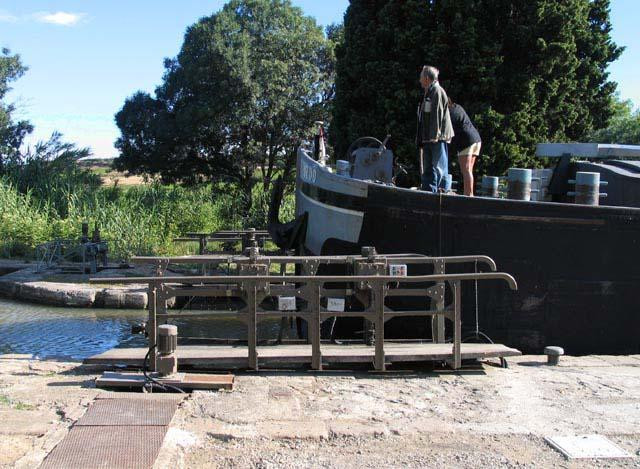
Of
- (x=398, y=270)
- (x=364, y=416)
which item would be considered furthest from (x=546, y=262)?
(x=364, y=416)

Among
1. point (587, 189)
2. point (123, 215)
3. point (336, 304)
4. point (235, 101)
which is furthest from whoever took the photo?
point (235, 101)

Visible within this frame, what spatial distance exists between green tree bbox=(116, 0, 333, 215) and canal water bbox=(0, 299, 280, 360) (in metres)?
10.1

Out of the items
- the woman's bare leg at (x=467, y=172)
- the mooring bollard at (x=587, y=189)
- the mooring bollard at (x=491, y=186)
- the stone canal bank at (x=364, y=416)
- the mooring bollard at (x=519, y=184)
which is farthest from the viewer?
the mooring bollard at (x=491, y=186)

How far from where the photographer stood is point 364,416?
16.1ft

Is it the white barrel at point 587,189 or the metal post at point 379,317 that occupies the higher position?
the white barrel at point 587,189

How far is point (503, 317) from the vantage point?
7344mm

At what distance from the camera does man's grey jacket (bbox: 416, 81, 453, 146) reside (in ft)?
25.1

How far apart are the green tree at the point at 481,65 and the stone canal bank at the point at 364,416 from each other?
9.49 m

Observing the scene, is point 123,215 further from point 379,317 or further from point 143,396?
point 143,396

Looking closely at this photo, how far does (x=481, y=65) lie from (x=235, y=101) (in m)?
9.27

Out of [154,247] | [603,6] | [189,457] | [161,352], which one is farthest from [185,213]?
[189,457]

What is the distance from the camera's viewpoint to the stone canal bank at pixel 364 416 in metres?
4.18

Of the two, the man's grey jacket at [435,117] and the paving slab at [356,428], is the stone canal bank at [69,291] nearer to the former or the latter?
the man's grey jacket at [435,117]

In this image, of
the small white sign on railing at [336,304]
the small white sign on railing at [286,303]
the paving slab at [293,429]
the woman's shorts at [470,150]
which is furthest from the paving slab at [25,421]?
the woman's shorts at [470,150]
